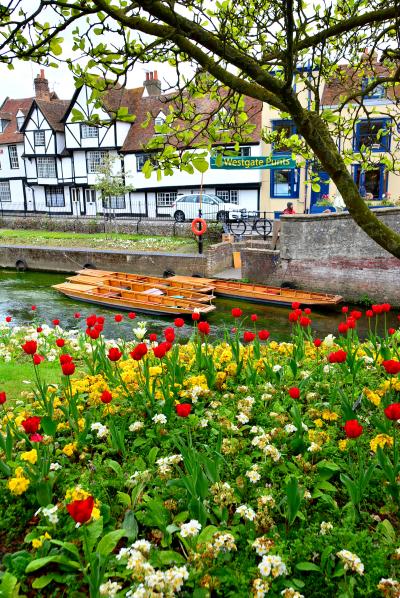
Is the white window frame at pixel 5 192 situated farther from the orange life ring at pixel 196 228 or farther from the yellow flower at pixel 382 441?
the yellow flower at pixel 382 441

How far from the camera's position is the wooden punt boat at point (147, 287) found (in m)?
15.6

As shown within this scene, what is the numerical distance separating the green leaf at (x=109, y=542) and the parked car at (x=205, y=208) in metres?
22.7

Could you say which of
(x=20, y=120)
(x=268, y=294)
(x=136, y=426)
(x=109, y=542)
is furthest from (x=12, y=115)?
(x=109, y=542)

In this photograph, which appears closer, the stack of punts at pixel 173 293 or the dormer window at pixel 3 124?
the stack of punts at pixel 173 293

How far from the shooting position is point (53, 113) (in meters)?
35.2

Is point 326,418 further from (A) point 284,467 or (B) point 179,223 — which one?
(B) point 179,223

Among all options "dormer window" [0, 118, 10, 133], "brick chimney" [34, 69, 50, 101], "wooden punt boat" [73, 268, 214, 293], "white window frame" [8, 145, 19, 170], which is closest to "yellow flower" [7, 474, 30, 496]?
"wooden punt boat" [73, 268, 214, 293]

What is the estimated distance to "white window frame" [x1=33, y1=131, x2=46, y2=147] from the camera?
115 ft

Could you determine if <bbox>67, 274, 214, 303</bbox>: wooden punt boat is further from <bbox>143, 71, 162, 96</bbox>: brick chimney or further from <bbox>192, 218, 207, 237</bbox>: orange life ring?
<bbox>143, 71, 162, 96</bbox>: brick chimney

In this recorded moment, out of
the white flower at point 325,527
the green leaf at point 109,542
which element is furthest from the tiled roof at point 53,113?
the white flower at point 325,527

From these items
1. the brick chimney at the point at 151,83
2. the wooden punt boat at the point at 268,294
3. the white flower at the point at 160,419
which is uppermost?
the brick chimney at the point at 151,83

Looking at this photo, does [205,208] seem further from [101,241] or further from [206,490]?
[206,490]

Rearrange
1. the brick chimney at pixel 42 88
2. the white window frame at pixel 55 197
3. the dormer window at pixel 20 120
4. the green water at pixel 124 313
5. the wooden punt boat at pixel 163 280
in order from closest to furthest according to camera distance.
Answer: the green water at pixel 124 313 → the wooden punt boat at pixel 163 280 → the white window frame at pixel 55 197 → the dormer window at pixel 20 120 → the brick chimney at pixel 42 88

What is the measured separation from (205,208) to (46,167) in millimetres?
15972
